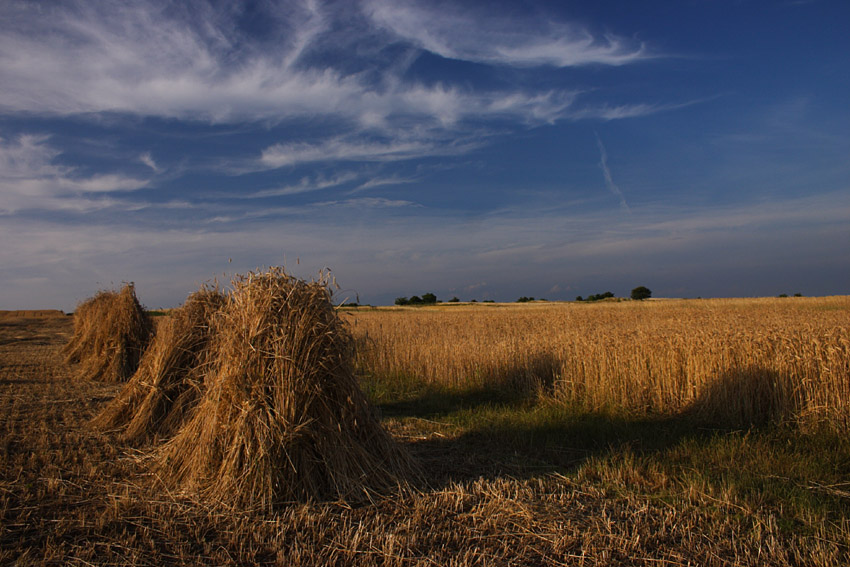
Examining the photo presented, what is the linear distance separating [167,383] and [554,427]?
537 cm

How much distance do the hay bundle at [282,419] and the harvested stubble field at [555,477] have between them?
9.1 inches

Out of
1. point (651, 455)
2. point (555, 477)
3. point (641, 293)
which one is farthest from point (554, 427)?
point (641, 293)

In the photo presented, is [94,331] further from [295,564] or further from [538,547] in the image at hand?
[538,547]

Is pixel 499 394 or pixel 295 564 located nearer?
pixel 295 564

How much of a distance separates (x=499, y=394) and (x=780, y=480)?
5140 mm

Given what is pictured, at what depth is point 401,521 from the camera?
387 centimetres

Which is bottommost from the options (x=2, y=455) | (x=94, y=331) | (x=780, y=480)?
(x=780, y=480)

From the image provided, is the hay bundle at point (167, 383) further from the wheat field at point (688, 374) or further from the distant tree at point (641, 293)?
the distant tree at point (641, 293)

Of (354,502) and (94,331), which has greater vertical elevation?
(94,331)

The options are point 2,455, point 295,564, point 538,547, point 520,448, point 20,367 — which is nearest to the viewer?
point 295,564

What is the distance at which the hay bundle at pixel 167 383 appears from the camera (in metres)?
6.40

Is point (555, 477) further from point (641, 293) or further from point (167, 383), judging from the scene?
point (641, 293)

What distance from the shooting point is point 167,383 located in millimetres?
6754

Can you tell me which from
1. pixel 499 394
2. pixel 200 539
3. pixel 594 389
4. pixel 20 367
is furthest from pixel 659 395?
pixel 20 367
